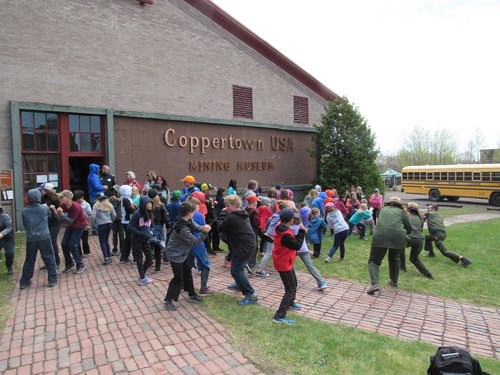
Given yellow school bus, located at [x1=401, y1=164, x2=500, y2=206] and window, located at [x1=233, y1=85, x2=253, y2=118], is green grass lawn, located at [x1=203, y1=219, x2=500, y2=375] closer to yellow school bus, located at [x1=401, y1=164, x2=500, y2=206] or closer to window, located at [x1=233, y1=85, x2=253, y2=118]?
window, located at [x1=233, y1=85, x2=253, y2=118]

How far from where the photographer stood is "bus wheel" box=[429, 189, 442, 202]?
27.6 m

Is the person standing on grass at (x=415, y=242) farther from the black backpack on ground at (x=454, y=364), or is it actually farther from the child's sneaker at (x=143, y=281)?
the child's sneaker at (x=143, y=281)

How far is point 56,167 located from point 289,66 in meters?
11.9

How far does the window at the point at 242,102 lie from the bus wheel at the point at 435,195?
17608 millimetres

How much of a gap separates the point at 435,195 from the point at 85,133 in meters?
24.9

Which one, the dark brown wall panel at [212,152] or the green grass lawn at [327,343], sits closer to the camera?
the green grass lawn at [327,343]

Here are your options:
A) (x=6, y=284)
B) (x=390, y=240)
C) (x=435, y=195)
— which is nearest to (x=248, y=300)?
(x=390, y=240)

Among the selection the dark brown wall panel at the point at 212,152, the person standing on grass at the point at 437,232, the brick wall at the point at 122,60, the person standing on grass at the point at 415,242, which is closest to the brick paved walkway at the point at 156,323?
the person standing on grass at the point at 415,242

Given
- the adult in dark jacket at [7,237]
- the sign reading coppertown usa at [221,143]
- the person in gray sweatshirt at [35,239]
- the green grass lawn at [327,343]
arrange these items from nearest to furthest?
1. the green grass lawn at [327,343]
2. the person in gray sweatshirt at [35,239]
3. the adult in dark jacket at [7,237]
4. the sign reading coppertown usa at [221,143]

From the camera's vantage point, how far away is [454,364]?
3.42m

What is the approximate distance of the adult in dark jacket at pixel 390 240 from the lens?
665 centimetres

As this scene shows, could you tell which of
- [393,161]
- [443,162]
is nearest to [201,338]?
[443,162]

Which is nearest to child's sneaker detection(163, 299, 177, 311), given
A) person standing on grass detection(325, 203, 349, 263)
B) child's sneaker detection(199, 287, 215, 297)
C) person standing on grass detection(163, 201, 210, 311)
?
person standing on grass detection(163, 201, 210, 311)

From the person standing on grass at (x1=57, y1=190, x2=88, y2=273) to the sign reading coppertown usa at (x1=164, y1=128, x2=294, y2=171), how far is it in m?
7.37
